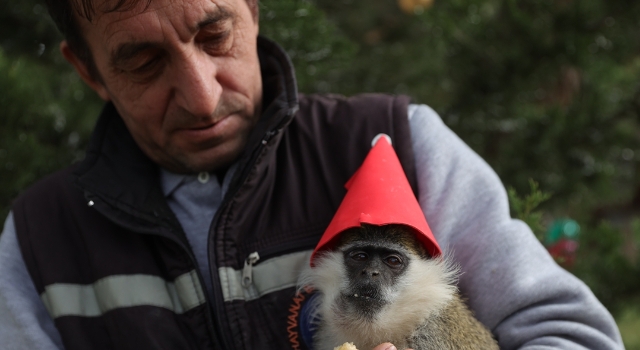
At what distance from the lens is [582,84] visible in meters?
3.88

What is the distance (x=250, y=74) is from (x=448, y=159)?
721mm

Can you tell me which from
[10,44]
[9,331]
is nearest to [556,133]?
[9,331]

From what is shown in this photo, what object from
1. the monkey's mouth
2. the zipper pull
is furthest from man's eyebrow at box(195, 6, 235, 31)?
the monkey's mouth

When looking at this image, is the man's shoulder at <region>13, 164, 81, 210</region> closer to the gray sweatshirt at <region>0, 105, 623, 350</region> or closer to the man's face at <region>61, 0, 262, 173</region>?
the gray sweatshirt at <region>0, 105, 623, 350</region>

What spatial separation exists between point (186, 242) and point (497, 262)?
0.97 metres

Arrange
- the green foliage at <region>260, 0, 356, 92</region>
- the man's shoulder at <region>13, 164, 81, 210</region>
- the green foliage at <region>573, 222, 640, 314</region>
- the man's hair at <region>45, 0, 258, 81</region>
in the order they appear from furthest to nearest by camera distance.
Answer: the green foliage at <region>573, 222, 640, 314</region>
the green foliage at <region>260, 0, 356, 92</region>
the man's shoulder at <region>13, 164, 81, 210</region>
the man's hair at <region>45, 0, 258, 81</region>

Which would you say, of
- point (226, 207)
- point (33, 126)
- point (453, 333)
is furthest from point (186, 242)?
point (33, 126)

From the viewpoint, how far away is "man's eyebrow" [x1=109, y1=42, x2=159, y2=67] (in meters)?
1.76

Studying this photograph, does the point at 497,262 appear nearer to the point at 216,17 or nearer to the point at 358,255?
the point at 358,255

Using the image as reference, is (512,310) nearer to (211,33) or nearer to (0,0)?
(211,33)

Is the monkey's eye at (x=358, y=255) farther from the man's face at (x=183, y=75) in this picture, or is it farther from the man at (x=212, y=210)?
the man's face at (x=183, y=75)

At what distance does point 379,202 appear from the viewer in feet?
5.40

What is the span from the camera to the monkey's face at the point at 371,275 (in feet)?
6.06

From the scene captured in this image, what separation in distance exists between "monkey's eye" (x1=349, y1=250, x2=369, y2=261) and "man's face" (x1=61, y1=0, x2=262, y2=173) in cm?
52
